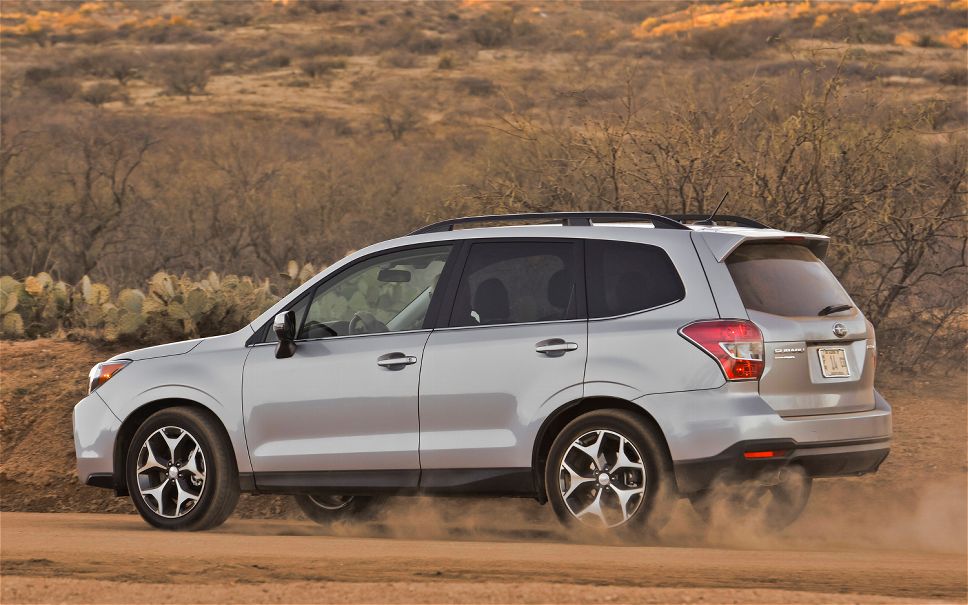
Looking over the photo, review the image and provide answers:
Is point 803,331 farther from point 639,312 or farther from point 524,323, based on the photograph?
point 524,323

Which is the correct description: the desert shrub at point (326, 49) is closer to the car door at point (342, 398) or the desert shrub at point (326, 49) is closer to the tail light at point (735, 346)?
the car door at point (342, 398)

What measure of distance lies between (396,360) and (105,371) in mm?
2162

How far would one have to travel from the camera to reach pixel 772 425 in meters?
7.54

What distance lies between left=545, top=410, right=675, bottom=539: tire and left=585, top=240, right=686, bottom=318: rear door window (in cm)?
59

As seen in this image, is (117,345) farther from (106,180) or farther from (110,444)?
(106,180)

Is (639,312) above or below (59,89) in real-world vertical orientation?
above

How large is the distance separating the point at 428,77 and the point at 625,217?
48.6 metres

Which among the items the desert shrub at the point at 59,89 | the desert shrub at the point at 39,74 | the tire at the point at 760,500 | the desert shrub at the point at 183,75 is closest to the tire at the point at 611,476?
the tire at the point at 760,500

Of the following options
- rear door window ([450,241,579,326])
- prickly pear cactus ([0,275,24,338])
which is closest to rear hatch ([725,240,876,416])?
rear door window ([450,241,579,326])

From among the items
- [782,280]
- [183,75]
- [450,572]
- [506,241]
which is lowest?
[183,75]

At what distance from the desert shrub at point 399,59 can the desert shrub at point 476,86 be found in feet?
12.9

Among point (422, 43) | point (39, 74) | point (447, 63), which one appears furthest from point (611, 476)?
point (422, 43)

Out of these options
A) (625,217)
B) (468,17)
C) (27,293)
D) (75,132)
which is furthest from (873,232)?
(468,17)

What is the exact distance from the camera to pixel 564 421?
812cm
